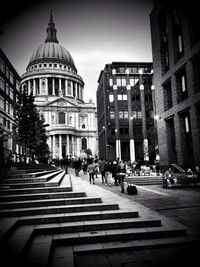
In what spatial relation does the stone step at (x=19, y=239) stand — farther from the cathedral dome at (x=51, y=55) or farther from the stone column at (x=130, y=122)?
the cathedral dome at (x=51, y=55)

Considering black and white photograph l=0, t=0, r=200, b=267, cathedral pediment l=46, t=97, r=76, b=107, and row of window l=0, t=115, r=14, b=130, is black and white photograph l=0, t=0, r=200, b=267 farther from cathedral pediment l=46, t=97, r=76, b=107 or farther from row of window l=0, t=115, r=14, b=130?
cathedral pediment l=46, t=97, r=76, b=107

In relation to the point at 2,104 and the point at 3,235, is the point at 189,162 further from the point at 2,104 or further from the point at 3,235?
the point at 2,104

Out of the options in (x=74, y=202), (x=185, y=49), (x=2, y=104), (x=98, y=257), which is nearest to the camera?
(x=98, y=257)

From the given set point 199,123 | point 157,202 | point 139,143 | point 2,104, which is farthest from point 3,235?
point 139,143

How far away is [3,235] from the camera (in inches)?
219

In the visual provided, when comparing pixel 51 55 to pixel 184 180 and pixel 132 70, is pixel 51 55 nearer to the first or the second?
pixel 132 70

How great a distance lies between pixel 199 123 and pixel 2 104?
33.4 m

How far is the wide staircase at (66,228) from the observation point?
537cm

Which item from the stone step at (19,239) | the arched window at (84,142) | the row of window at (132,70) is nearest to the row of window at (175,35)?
the stone step at (19,239)

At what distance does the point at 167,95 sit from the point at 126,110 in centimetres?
3655

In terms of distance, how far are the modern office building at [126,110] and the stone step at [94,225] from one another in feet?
168

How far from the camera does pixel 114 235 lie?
21.1ft

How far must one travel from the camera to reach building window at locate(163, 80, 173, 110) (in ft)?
81.2

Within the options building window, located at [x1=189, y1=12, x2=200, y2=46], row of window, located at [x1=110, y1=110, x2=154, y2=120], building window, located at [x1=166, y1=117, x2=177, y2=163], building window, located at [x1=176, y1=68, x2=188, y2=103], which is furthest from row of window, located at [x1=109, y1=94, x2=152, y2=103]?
building window, located at [x1=189, y1=12, x2=200, y2=46]
